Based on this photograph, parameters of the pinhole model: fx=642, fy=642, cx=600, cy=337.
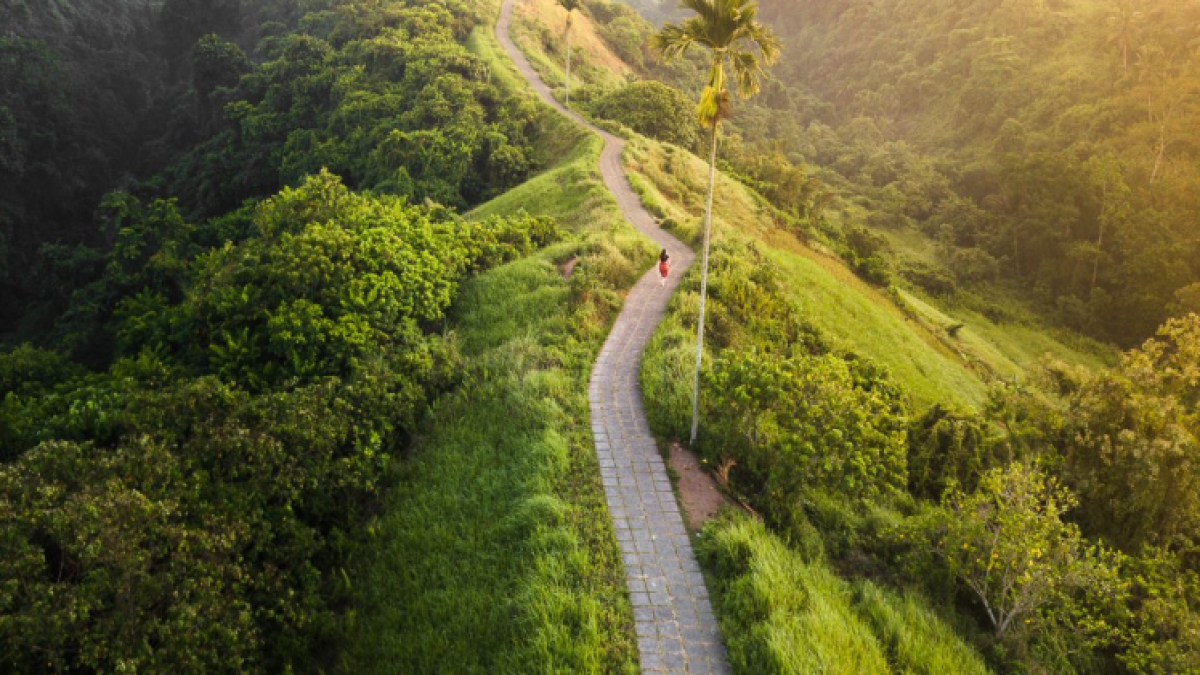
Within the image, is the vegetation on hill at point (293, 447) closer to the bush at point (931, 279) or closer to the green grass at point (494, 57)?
the green grass at point (494, 57)

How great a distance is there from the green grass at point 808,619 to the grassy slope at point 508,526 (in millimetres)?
1622

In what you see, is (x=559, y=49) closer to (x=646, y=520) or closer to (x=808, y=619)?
(x=646, y=520)

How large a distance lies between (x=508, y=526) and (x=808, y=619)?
5.19m

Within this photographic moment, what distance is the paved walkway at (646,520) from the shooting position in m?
9.20

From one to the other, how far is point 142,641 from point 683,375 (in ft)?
36.7

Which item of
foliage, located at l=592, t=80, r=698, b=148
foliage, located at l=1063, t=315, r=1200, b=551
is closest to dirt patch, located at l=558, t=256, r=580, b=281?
foliage, located at l=1063, t=315, r=1200, b=551

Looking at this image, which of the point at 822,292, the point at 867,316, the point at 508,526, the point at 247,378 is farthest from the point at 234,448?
the point at 867,316

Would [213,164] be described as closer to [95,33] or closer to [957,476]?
[95,33]

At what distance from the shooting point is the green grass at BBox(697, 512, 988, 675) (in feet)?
28.4

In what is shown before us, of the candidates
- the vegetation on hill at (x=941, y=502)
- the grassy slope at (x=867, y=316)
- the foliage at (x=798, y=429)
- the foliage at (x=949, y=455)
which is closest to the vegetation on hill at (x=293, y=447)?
the vegetation on hill at (x=941, y=502)

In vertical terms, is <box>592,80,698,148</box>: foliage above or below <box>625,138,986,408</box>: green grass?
above

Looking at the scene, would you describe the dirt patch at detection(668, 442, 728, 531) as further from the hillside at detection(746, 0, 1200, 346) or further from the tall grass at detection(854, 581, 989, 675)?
the hillside at detection(746, 0, 1200, 346)

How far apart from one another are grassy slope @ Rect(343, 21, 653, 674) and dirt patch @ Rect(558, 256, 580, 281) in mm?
1505

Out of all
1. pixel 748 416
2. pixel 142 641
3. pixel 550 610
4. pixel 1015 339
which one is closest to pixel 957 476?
pixel 748 416
